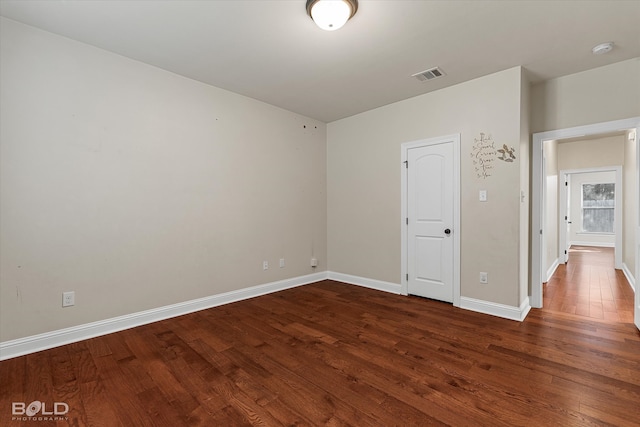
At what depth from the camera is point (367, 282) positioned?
14.9ft

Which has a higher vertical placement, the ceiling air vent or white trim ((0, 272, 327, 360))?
the ceiling air vent

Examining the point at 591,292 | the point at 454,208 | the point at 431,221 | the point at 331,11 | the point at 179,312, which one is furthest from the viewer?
the point at 591,292

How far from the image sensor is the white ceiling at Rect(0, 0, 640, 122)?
→ 2.21 meters

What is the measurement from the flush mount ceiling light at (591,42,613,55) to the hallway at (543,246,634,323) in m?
2.76

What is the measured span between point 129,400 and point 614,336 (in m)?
4.08

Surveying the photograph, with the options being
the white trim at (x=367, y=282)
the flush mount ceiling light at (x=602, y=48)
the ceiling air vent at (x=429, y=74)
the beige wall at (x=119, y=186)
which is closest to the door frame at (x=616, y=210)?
the flush mount ceiling light at (x=602, y=48)

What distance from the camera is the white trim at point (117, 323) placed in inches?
94.0

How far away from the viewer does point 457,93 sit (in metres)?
3.56

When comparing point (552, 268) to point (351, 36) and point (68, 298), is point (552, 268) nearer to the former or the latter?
point (351, 36)

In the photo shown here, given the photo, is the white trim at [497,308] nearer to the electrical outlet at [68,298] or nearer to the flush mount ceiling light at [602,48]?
the flush mount ceiling light at [602,48]

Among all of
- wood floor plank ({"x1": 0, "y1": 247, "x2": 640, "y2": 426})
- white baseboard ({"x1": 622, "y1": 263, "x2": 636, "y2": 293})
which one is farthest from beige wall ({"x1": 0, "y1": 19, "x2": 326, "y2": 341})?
white baseboard ({"x1": 622, "y1": 263, "x2": 636, "y2": 293})

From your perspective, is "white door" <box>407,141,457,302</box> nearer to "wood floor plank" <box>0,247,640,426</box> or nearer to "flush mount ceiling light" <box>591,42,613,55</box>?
"wood floor plank" <box>0,247,640,426</box>

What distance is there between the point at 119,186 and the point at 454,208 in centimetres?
383

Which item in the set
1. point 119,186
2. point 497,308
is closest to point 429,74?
point 497,308
